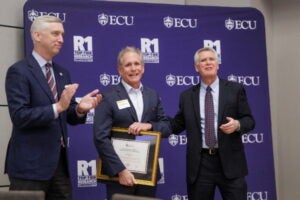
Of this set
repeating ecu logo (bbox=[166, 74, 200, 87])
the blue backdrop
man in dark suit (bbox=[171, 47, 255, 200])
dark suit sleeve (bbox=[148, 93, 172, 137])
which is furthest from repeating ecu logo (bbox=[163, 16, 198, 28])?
dark suit sleeve (bbox=[148, 93, 172, 137])

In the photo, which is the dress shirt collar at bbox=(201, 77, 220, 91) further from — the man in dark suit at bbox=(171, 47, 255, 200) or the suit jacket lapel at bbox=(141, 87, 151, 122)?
the suit jacket lapel at bbox=(141, 87, 151, 122)

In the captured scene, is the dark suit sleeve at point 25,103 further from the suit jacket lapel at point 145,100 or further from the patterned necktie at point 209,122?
the patterned necktie at point 209,122

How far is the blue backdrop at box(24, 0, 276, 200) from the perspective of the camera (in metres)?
4.31

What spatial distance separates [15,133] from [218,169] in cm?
142

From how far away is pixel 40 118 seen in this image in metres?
2.75

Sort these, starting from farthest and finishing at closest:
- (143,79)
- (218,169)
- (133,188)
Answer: (143,79) < (218,169) < (133,188)

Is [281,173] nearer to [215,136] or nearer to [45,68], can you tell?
[215,136]

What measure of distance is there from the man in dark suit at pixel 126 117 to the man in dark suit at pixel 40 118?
0.20 m

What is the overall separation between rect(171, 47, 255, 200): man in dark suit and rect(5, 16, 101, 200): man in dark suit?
86 cm

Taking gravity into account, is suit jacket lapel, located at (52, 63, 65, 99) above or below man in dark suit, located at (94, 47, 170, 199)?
above

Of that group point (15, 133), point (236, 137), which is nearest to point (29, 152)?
point (15, 133)

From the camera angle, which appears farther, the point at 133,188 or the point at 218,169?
the point at 218,169

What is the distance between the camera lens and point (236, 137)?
11.3 ft

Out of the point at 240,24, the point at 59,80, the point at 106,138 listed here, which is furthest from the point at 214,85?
the point at 240,24
